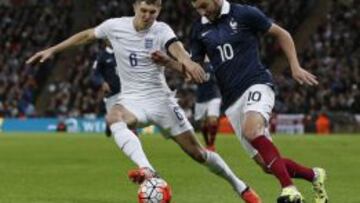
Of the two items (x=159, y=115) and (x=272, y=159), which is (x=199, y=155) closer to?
(x=159, y=115)

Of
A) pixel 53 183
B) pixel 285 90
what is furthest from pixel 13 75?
pixel 53 183

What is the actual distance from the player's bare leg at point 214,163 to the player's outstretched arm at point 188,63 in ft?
3.15

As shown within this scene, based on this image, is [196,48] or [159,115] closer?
Result: [196,48]

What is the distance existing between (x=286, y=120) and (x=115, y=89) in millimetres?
17673

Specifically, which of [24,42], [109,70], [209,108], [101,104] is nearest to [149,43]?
[109,70]

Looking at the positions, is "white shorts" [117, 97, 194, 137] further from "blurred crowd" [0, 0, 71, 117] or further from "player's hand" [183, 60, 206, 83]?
"blurred crowd" [0, 0, 71, 117]

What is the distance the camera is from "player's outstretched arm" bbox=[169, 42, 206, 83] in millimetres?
8977

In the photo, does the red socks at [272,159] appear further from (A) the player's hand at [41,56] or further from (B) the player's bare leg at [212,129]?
(B) the player's bare leg at [212,129]

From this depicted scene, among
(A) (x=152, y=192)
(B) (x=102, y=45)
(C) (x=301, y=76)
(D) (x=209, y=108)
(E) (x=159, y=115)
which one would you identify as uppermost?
(C) (x=301, y=76)

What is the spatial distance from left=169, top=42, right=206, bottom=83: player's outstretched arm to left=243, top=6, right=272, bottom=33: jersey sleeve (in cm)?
72

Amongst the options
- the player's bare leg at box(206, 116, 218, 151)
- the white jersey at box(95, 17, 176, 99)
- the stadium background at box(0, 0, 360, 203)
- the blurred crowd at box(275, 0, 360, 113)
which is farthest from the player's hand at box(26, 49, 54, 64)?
the blurred crowd at box(275, 0, 360, 113)

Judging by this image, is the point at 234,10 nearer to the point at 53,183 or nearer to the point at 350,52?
the point at 53,183

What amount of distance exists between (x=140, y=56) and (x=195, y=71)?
149 centimetres

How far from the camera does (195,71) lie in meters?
9.03
